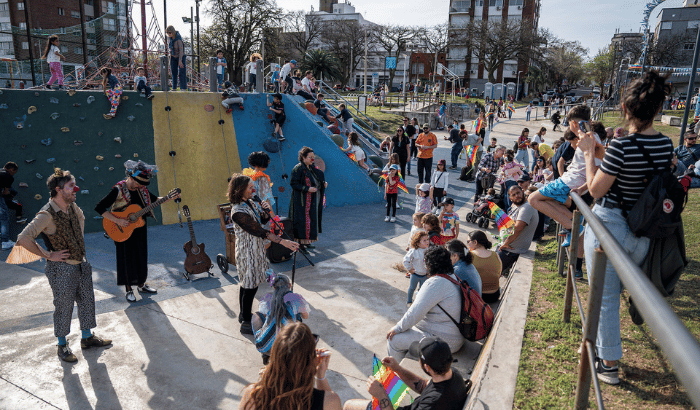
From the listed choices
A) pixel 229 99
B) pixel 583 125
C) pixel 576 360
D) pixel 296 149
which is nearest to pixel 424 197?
pixel 296 149

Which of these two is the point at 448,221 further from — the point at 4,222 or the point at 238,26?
the point at 238,26

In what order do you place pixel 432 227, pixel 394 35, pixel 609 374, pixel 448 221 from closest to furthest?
1. pixel 609 374
2. pixel 432 227
3. pixel 448 221
4. pixel 394 35

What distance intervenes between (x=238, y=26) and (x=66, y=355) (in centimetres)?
4387

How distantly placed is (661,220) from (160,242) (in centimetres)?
845

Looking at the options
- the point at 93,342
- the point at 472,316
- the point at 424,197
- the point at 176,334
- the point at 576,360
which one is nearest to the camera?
the point at 576,360

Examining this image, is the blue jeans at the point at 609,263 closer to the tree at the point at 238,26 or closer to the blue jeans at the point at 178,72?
the blue jeans at the point at 178,72

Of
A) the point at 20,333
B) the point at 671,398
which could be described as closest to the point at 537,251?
the point at 671,398

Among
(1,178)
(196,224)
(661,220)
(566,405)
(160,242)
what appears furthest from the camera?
(196,224)

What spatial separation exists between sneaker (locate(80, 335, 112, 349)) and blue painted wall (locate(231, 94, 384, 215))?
22.6ft

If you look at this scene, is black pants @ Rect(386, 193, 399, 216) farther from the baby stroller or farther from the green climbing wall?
the green climbing wall

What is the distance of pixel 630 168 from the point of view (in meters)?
2.85

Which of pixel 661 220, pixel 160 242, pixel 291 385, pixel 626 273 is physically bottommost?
pixel 160 242

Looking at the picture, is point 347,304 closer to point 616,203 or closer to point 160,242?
point 616,203

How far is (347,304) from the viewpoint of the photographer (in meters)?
6.18
